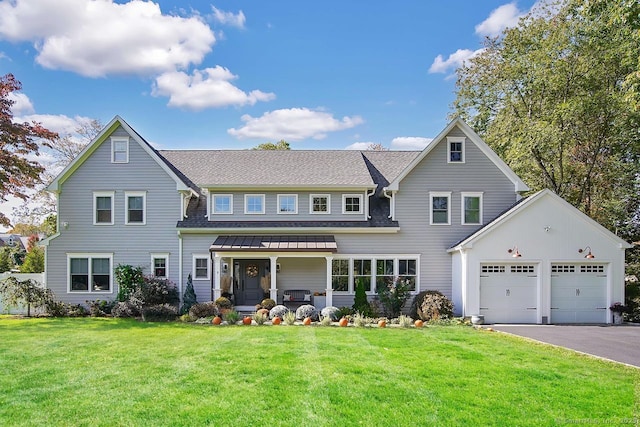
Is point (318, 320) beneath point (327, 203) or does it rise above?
beneath

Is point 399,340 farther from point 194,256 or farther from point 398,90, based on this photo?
point 398,90

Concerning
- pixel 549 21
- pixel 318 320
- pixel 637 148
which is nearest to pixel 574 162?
pixel 637 148

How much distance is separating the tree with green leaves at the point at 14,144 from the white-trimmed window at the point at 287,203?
11068mm

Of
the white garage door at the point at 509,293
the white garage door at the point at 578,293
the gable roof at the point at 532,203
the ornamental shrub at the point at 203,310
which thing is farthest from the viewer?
the white garage door at the point at 578,293

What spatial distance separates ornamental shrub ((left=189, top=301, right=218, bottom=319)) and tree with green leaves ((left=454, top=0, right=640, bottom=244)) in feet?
56.0

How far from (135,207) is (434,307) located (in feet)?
44.1

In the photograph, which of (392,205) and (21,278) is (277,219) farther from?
(21,278)

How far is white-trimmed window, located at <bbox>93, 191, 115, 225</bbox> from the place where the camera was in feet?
67.9

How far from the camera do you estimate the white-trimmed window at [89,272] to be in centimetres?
2053

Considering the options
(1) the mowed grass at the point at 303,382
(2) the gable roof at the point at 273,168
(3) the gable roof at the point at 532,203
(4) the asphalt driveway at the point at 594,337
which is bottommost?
(4) the asphalt driveway at the point at 594,337

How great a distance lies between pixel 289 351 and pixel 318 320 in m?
6.58

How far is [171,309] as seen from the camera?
18234 millimetres

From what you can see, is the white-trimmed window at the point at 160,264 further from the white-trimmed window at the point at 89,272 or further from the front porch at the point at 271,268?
the front porch at the point at 271,268

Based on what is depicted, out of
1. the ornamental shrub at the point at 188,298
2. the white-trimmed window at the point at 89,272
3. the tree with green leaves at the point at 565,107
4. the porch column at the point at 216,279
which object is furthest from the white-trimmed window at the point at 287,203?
the tree with green leaves at the point at 565,107
